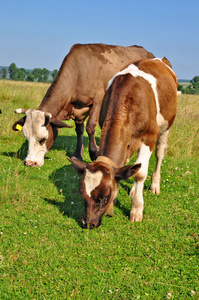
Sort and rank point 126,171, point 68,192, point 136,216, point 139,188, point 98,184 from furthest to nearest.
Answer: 1. point 68,192
2. point 139,188
3. point 136,216
4. point 126,171
5. point 98,184

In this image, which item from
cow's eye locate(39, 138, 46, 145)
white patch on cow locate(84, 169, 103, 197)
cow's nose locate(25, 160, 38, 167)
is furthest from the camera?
cow's eye locate(39, 138, 46, 145)

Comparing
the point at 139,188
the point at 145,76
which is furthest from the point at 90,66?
the point at 139,188

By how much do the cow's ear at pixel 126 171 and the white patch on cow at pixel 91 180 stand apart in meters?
0.29

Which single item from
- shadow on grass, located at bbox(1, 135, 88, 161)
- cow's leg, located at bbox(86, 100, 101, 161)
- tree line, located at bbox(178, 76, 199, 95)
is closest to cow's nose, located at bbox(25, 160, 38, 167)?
shadow on grass, located at bbox(1, 135, 88, 161)

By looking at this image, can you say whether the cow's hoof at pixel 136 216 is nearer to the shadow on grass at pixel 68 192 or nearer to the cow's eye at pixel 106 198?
the shadow on grass at pixel 68 192

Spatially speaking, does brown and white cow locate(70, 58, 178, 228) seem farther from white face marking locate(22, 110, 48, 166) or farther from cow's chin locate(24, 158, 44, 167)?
cow's chin locate(24, 158, 44, 167)

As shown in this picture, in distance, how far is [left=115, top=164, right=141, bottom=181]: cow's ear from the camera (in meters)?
4.16

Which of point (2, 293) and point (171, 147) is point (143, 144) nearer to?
point (2, 293)

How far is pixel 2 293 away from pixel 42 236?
121 cm

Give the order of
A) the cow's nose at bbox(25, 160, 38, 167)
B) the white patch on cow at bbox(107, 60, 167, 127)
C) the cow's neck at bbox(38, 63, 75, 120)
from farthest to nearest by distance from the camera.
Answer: the cow's neck at bbox(38, 63, 75, 120)
the cow's nose at bbox(25, 160, 38, 167)
the white patch on cow at bbox(107, 60, 167, 127)

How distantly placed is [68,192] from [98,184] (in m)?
2.28

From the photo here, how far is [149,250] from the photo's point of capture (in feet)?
14.2

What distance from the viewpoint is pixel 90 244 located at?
433cm

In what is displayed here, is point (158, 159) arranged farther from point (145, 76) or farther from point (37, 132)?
point (37, 132)
